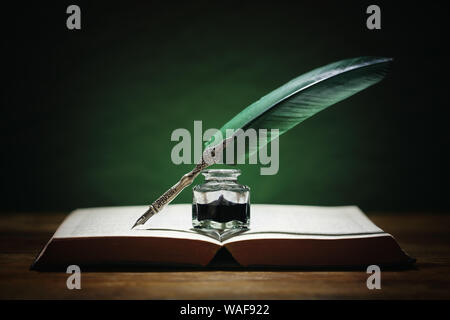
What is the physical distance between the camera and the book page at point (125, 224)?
1046 mm

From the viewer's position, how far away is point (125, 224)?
1.17m

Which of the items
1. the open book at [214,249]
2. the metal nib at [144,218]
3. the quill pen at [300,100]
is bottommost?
the open book at [214,249]

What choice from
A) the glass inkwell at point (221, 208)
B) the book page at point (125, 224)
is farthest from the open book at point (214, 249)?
the glass inkwell at point (221, 208)

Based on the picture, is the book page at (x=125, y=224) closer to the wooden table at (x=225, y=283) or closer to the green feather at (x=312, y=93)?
the wooden table at (x=225, y=283)

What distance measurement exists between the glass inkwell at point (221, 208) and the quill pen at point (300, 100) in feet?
0.18

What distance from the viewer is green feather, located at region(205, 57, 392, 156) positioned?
1.16 meters

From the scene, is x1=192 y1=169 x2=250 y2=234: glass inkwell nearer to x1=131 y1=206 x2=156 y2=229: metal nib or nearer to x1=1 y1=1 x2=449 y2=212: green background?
x1=131 y1=206 x2=156 y2=229: metal nib

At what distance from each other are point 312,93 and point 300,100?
0.03 meters

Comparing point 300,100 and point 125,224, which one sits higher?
point 300,100

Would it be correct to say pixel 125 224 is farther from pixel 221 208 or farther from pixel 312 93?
pixel 312 93

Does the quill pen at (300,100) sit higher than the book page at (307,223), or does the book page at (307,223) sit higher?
the quill pen at (300,100)

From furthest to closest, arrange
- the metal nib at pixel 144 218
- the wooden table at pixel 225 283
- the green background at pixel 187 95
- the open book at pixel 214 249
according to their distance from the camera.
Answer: the green background at pixel 187 95
the metal nib at pixel 144 218
the open book at pixel 214 249
the wooden table at pixel 225 283

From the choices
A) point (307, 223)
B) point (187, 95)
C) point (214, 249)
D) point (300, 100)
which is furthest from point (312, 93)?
point (187, 95)
